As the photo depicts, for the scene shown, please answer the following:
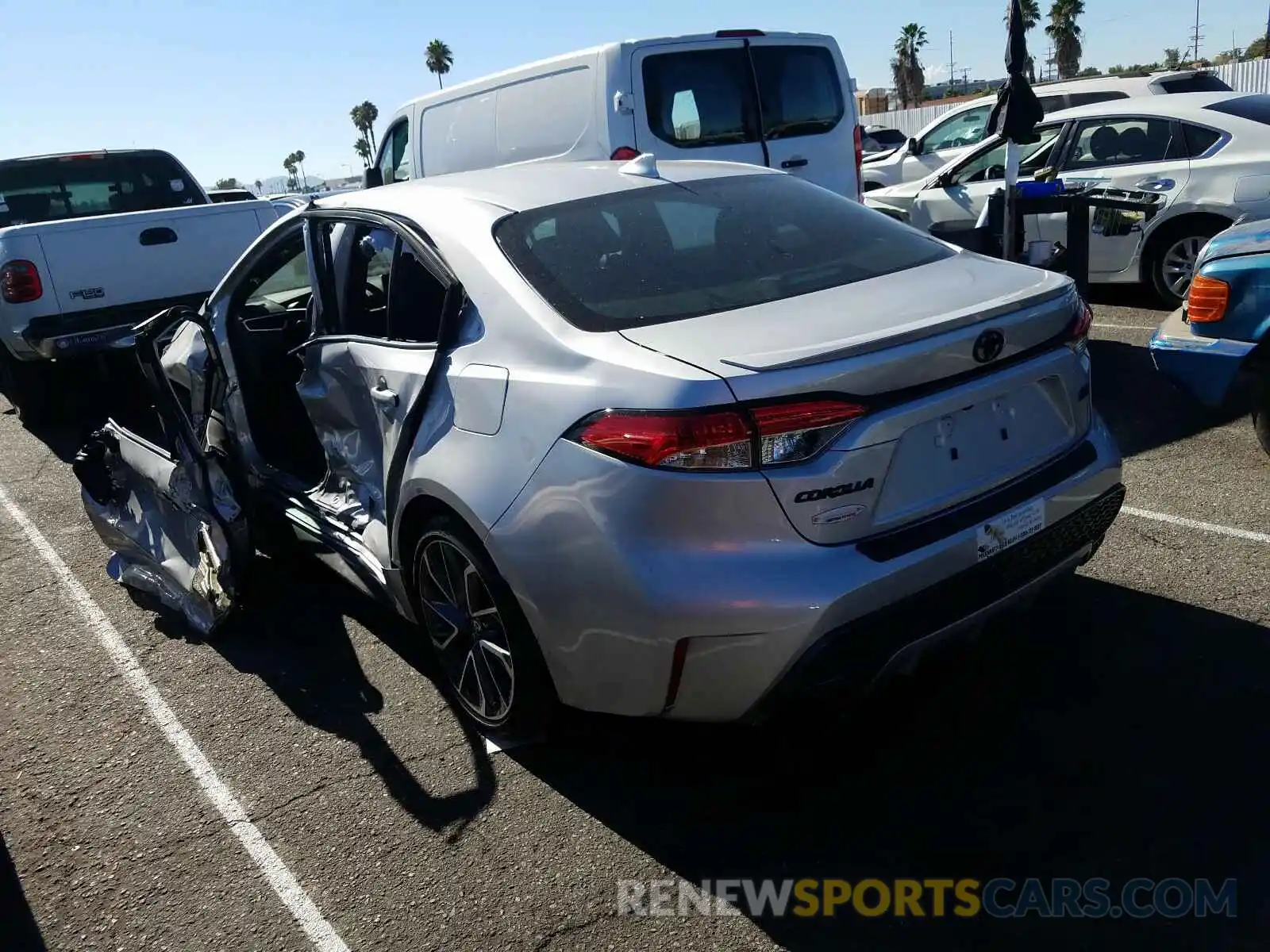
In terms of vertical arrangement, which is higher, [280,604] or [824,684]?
[824,684]

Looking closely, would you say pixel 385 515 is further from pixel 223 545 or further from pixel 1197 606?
pixel 1197 606

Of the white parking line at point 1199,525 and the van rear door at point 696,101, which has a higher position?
the van rear door at point 696,101

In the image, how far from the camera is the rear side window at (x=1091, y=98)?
10.5 meters

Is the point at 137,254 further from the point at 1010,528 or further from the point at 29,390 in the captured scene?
the point at 1010,528

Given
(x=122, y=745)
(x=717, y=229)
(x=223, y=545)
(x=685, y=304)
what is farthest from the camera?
(x=223, y=545)

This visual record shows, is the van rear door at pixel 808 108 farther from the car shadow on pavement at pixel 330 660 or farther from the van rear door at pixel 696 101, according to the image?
the car shadow on pavement at pixel 330 660

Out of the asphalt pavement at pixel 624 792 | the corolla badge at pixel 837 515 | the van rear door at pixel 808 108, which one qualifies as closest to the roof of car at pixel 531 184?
the corolla badge at pixel 837 515

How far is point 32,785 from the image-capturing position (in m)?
3.49

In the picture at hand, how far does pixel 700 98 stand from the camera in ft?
23.7

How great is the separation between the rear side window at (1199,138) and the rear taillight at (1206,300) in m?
3.65

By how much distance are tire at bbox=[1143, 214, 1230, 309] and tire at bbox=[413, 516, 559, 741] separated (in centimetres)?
654

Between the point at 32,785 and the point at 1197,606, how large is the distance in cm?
391

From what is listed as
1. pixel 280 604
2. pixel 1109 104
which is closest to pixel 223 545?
pixel 280 604

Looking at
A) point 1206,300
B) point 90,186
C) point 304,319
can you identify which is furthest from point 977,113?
point 304,319
